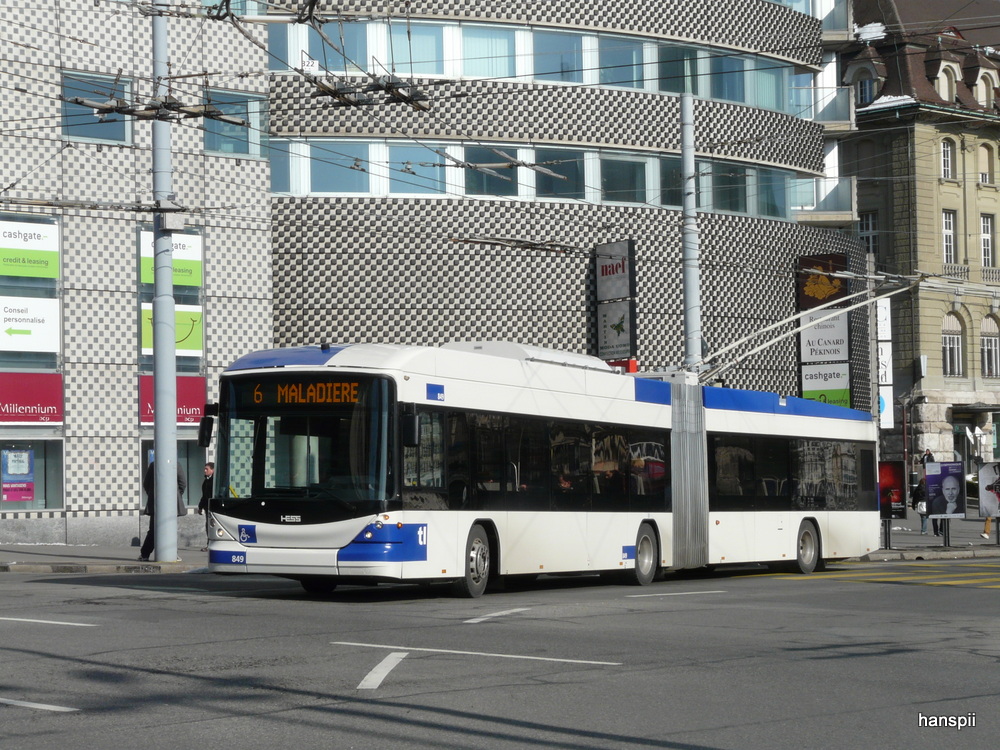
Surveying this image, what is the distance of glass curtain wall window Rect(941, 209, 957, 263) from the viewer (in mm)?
62750

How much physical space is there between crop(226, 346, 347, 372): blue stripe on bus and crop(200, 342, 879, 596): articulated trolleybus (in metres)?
0.02

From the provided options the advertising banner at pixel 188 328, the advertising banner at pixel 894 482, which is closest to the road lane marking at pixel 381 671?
the advertising banner at pixel 188 328

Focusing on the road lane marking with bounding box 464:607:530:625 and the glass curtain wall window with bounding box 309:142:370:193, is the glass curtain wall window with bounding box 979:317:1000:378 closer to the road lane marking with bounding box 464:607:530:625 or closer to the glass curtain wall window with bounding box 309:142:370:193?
the glass curtain wall window with bounding box 309:142:370:193

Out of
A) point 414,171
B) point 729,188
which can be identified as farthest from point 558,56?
point 729,188

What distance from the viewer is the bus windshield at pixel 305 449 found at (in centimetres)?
1578

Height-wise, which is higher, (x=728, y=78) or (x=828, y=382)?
(x=728, y=78)

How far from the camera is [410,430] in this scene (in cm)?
1580

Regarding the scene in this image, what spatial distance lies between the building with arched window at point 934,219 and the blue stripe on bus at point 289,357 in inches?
1847

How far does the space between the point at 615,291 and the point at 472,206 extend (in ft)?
12.2

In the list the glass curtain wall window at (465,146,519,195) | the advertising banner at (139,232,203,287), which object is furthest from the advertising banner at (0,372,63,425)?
the glass curtain wall window at (465,146,519,195)

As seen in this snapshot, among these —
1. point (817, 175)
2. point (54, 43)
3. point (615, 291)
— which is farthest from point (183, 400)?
point (817, 175)

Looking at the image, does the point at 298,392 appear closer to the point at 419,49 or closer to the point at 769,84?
the point at 419,49

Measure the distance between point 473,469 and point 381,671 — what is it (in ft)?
23.6

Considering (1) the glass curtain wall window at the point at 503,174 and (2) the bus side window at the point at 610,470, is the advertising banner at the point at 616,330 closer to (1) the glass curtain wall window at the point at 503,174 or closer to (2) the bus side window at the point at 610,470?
(1) the glass curtain wall window at the point at 503,174
